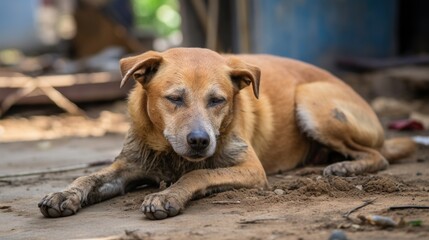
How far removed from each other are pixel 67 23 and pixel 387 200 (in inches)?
761

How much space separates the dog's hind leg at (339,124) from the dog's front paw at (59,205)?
2348 millimetres

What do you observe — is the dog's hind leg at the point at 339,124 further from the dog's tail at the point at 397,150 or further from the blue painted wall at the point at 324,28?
the blue painted wall at the point at 324,28

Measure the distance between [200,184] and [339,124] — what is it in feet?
6.02

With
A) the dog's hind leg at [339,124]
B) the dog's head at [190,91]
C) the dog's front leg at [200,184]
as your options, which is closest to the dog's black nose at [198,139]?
the dog's head at [190,91]

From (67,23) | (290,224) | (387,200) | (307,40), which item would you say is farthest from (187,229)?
(67,23)

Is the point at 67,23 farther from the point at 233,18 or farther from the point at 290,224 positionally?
the point at 290,224

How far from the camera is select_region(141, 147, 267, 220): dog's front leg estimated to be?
5195 millimetres

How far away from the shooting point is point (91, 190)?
19.1ft

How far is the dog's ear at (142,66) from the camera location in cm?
573

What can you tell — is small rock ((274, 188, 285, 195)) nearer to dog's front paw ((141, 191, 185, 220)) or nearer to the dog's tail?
dog's front paw ((141, 191, 185, 220))

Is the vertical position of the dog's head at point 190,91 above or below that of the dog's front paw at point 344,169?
above

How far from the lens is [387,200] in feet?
17.9

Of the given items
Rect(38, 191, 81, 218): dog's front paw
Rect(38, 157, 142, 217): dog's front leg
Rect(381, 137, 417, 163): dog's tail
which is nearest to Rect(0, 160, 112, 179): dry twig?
Rect(38, 157, 142, 217): dog's front leg

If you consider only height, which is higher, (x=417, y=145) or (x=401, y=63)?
(x=401, y=63)
